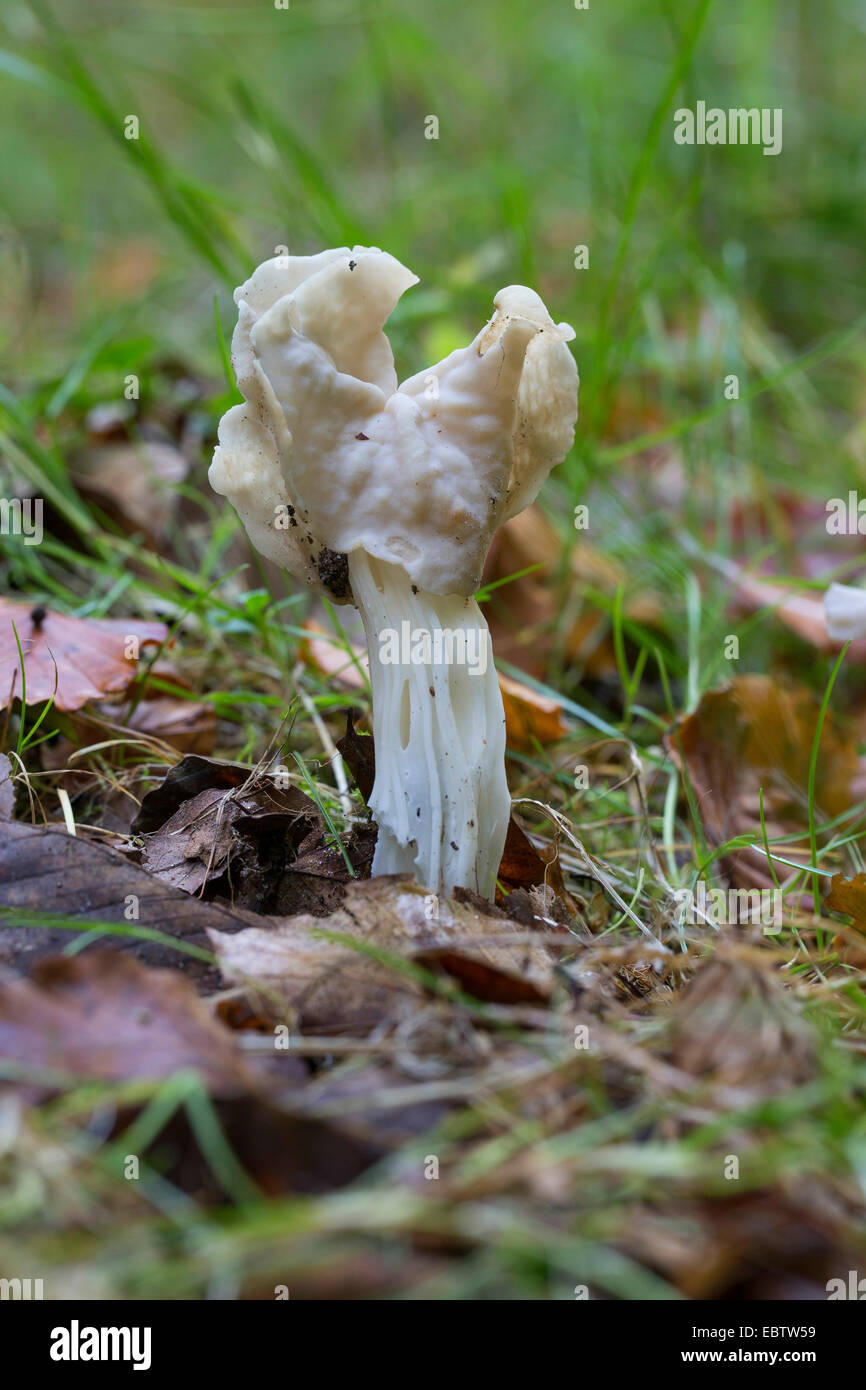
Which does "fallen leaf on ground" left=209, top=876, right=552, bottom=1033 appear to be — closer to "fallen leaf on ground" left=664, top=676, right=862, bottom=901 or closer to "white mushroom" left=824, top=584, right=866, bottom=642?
"fallen leaf on ground" left=664, top=676, right=862, bottom=901

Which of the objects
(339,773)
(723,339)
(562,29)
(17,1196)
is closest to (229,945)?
(17,1196)

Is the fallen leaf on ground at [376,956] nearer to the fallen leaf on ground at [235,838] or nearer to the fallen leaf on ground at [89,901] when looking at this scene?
the fallen leaf on ground at [89,901]

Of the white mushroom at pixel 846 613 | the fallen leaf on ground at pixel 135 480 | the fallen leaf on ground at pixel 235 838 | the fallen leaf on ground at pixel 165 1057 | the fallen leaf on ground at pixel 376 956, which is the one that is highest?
the fallen leaf on ground at pixel 135 480

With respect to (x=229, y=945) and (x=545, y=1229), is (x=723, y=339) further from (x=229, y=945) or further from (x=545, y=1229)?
(x=545, y=1229)

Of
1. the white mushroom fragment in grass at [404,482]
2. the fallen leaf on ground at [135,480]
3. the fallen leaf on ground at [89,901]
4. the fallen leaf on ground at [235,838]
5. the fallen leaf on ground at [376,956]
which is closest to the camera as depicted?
the fallen leaf on ground at [376,956]

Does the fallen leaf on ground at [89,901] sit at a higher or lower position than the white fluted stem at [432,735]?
lower

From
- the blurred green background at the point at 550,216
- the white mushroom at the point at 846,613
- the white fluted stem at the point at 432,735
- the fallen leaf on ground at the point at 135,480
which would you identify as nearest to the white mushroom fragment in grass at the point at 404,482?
the white fluted stem at the point at 432,735
